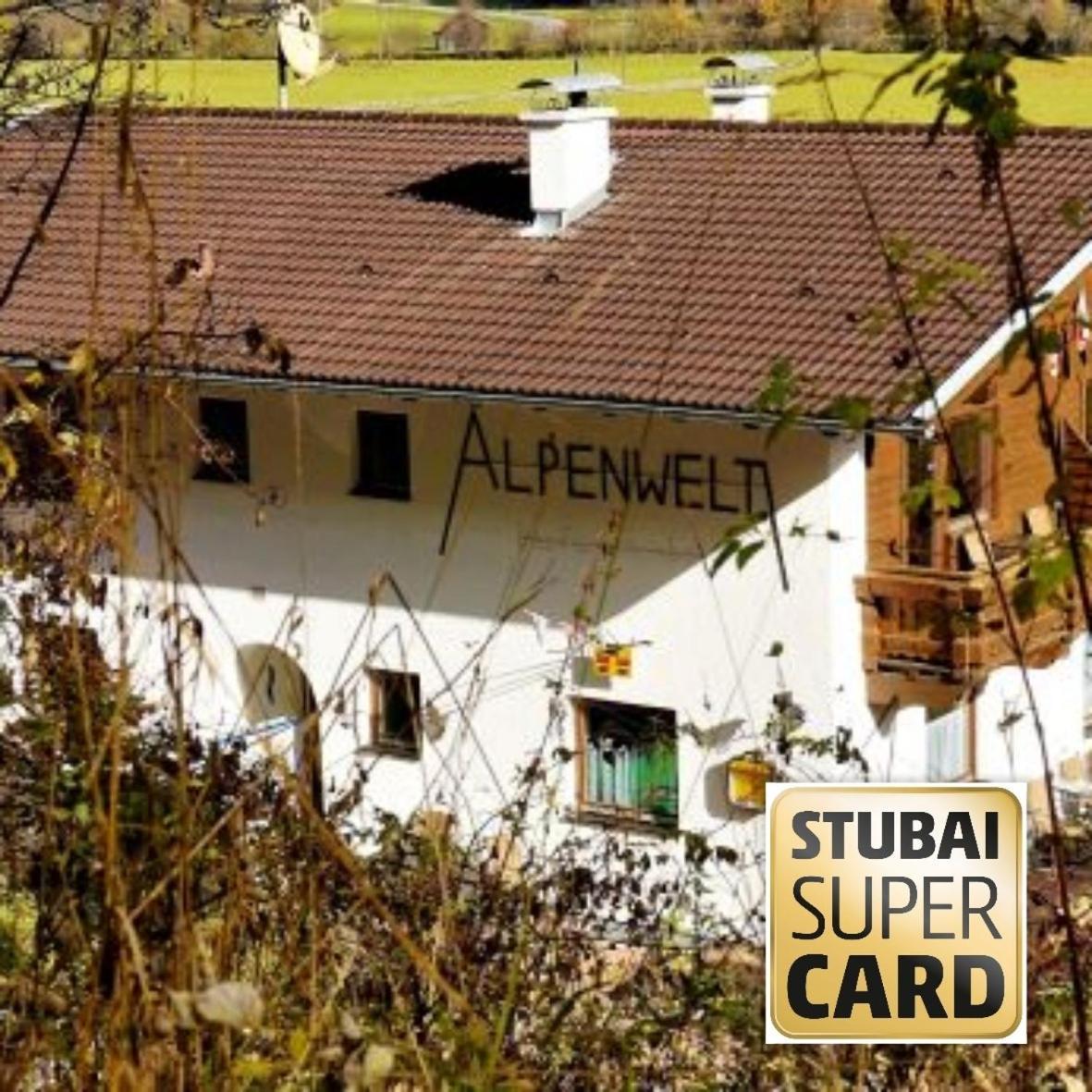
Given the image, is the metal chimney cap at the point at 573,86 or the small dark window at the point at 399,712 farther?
the metal chimney cap at the point at 573,86

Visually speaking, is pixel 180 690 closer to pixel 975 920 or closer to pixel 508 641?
pixel 975 920

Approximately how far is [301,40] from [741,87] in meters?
12.0

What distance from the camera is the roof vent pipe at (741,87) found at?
24.8 m

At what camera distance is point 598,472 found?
813 inches

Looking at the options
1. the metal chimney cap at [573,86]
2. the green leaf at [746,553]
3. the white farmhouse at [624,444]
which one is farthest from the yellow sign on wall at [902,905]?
the metal chimney cap at [573,86]

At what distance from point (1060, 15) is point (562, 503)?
17.4 metres

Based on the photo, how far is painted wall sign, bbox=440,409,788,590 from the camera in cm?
2012

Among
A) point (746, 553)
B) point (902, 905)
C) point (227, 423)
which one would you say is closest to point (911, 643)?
point (227, 423)

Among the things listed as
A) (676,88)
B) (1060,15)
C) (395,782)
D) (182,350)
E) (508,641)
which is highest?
(676,88)

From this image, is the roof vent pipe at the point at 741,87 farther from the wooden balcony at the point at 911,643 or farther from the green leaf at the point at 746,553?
the green leaf at the point at 746,553

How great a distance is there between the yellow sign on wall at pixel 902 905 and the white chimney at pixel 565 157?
2050 centimetres

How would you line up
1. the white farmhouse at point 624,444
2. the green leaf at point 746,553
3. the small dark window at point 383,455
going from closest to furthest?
the green leaf at point 746,553
the white farmhouse at point 624,444
the small dark window at point 383,455

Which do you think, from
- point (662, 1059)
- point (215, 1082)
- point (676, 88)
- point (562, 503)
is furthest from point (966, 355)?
point (676, 88)

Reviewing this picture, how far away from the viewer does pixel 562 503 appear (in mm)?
20922
